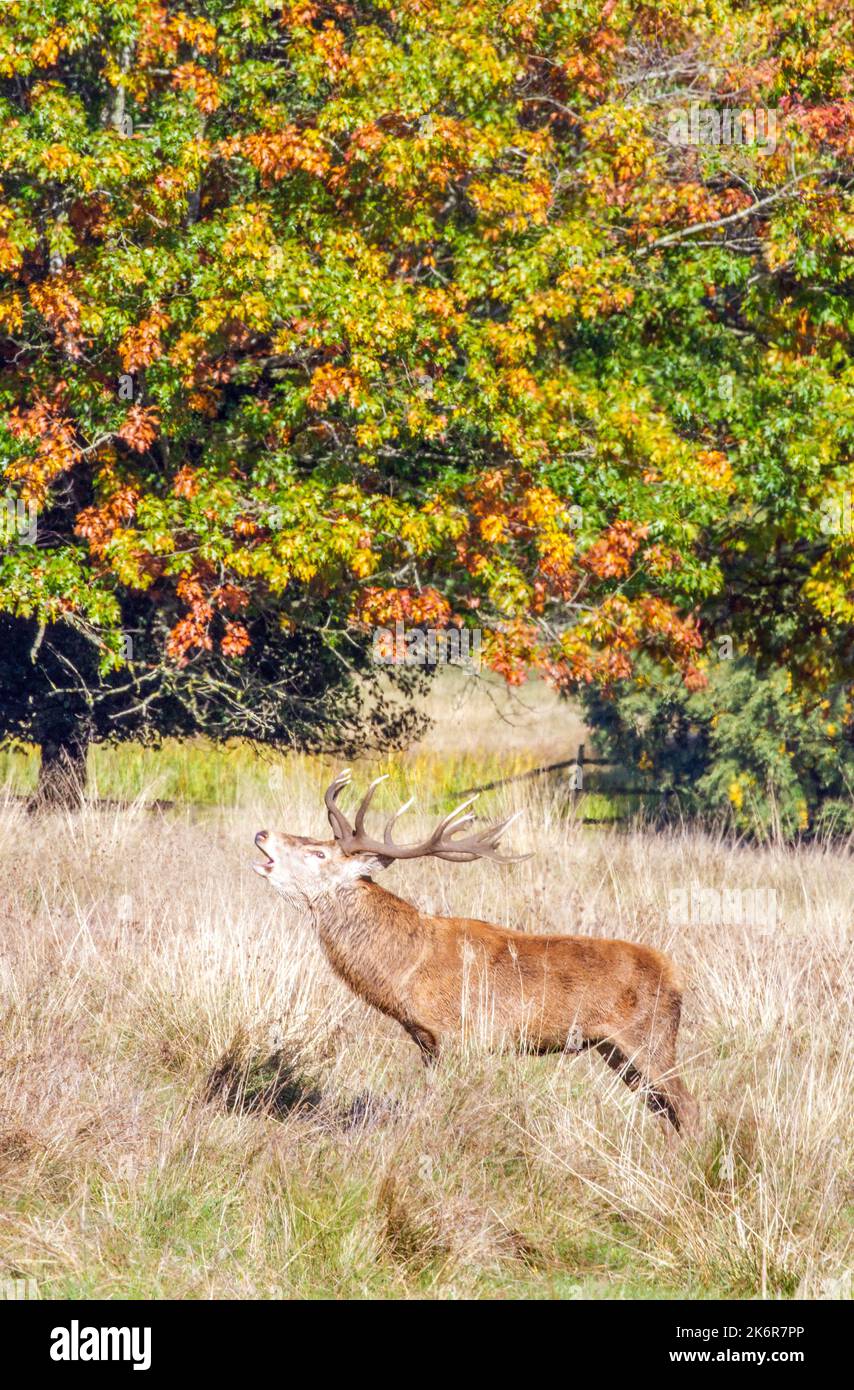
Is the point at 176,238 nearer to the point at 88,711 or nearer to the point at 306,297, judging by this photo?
the point at 306,297

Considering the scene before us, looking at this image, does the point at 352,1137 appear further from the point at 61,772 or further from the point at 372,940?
the point at 61,772

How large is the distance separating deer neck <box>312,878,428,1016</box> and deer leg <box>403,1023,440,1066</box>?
105 millimetres

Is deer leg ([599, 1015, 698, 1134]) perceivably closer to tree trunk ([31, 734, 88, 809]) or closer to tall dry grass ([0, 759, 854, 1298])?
tall dry grass ([0, 759, 854, 1298])

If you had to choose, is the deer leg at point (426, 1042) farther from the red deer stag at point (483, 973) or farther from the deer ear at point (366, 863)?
the deer ear at point (366, 863)

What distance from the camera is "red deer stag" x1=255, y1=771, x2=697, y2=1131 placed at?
741 cm

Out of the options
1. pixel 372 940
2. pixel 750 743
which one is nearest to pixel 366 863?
pixel 372 940

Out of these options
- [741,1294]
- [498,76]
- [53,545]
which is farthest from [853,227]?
[741,1294]

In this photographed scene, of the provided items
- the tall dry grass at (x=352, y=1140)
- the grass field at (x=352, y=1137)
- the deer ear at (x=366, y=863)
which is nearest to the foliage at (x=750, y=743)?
the grass field at (x=352, y=1137)

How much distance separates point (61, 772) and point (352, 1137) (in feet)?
32.7

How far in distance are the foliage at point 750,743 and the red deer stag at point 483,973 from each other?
15130mm

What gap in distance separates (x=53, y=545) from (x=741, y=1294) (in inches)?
432

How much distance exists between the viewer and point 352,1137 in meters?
6.80

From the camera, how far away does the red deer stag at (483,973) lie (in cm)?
741

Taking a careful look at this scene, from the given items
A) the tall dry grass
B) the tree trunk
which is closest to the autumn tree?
the tree trunk
